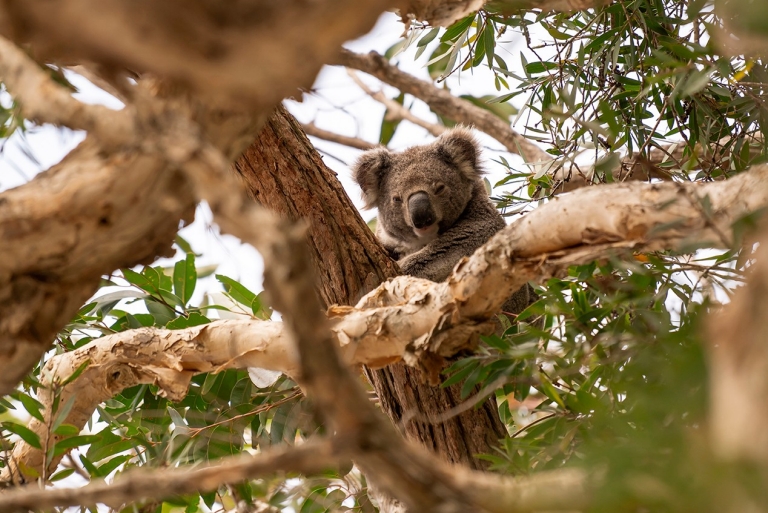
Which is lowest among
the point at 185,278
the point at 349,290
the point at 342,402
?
the point at 342,402

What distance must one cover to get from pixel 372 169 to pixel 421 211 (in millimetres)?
567

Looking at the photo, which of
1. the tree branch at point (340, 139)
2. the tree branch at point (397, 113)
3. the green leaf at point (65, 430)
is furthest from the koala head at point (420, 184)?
the green leaf at point (65, 430)

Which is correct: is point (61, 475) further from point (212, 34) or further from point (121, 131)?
point (212, 34)

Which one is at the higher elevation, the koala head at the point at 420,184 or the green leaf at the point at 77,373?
the koala head at the point at 420,184

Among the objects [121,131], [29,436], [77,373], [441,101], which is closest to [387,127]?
[441,101]

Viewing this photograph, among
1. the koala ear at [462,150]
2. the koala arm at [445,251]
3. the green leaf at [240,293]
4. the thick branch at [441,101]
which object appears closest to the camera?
the green leaf at [240,293]

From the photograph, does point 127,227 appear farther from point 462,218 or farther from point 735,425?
point 462,218

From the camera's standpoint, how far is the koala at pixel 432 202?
14.1 ft

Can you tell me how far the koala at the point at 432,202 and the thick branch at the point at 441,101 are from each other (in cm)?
86

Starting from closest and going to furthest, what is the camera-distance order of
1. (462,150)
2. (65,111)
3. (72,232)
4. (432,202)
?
(65,111)
(72,232)
(432,202)
(462,150)

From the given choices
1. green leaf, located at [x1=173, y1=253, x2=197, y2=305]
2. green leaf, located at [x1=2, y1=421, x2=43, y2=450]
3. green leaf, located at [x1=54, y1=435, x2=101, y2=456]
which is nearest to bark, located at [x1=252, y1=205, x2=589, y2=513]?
green leaf, located at [x1=2, y1=421, x2=43, y2=450]

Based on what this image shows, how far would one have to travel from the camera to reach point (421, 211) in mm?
4250

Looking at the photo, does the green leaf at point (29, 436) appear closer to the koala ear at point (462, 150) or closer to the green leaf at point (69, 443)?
the green leaf at point (69, 443)

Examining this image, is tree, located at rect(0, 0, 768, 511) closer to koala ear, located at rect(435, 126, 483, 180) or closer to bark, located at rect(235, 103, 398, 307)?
bark, located at rect(235, 103, 398, 307)
